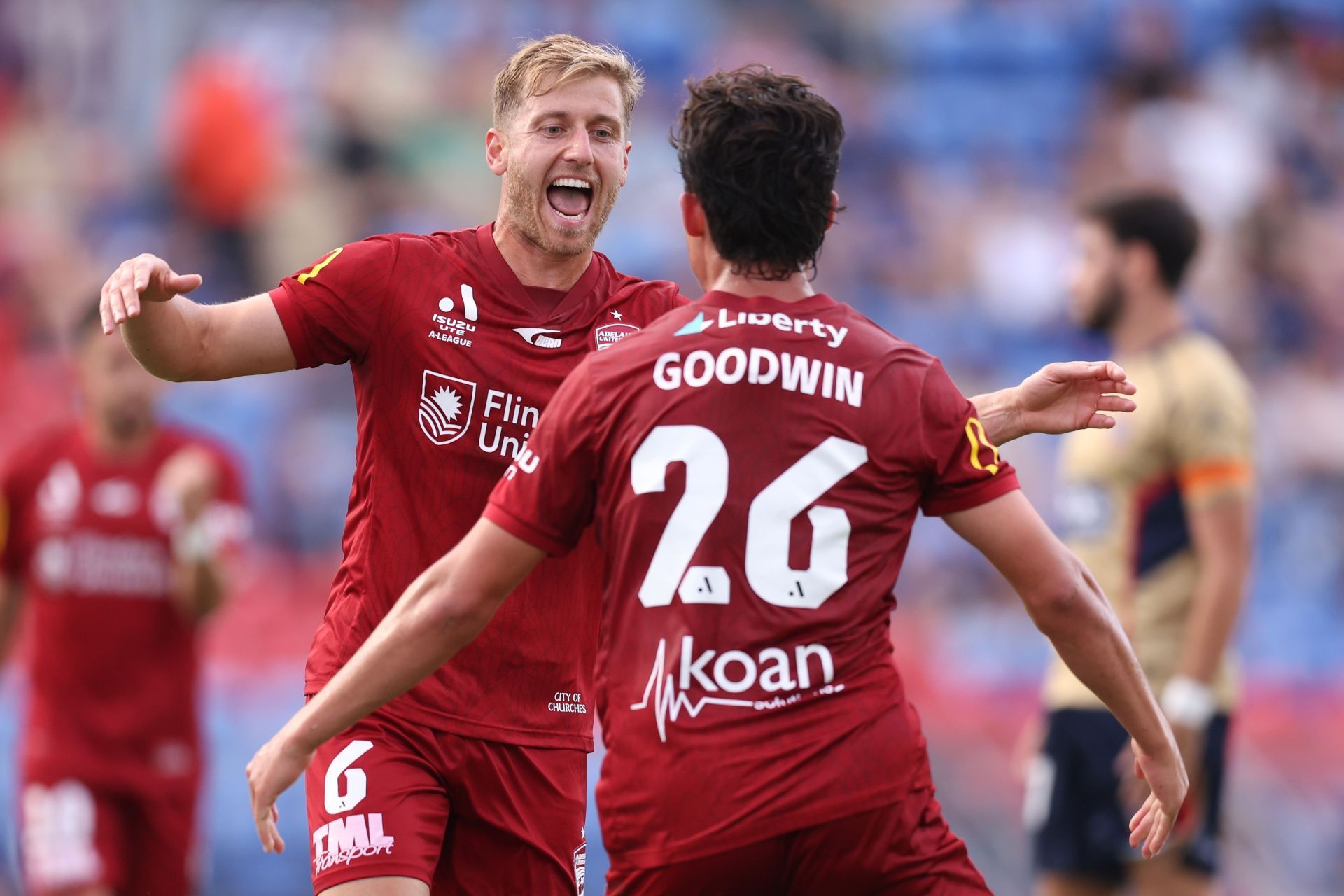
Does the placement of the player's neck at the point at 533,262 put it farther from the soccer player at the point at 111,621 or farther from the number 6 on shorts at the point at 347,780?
the soccer player at the point at 111,621

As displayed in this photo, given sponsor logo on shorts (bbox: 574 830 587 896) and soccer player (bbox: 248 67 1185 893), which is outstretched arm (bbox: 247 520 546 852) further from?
sponsor logo on shorts (bbox: 574 830 587 896)

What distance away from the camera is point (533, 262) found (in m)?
5.14

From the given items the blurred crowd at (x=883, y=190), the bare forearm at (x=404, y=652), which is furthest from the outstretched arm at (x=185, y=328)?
the blurred crowd at (x=883, y=190)

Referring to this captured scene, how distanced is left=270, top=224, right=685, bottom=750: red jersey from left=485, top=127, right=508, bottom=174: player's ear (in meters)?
0.42

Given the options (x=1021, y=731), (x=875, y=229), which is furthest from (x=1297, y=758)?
(x=875, y=229)

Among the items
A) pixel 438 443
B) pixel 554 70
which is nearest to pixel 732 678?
pixel 438 443

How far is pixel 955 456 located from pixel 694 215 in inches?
32.6

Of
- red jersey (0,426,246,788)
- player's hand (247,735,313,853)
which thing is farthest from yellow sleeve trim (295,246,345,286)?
red jersey (0,426,246,788)

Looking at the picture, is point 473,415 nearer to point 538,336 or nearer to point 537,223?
point 538,336

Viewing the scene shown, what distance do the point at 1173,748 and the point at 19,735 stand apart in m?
8.27

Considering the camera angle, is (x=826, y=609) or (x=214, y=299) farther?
(x=214, y=299)

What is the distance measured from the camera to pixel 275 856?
10578mm

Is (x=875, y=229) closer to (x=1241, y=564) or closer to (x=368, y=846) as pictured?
(x=1241, y=564)

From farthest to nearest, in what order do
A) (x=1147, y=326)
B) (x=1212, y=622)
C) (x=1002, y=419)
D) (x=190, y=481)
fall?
(x=190, y=481), (x=1147, y=326), (x=1212, y=622), (x=1002, y=419)
